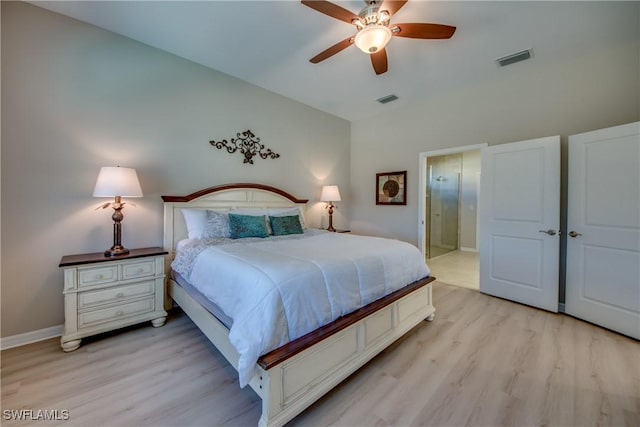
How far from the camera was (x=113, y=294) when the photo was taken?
2238 millimetres

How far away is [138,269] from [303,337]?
1.84 meters

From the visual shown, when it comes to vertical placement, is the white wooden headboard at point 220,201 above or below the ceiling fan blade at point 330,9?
below

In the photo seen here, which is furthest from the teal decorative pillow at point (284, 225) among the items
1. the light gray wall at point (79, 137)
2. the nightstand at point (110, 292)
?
the nightstand at point (110, 292)

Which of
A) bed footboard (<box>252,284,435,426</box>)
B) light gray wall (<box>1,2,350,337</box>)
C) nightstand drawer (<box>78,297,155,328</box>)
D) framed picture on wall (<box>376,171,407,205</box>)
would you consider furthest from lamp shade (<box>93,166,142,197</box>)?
framed picture on wall (<box>376,171,407,205</box>)

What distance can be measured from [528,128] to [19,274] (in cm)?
548

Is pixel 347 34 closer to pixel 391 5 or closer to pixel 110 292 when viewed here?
→ pixel 391 5

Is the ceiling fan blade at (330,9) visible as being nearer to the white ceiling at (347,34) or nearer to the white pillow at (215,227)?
the white ceiling at (347,34)

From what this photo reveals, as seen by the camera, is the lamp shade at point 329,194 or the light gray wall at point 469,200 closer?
the lamp shade at point 329,194

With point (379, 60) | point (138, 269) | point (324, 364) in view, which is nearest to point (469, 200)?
point (379, 60)

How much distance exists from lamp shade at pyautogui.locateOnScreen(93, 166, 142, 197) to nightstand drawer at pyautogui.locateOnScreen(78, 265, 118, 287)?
2.11ft

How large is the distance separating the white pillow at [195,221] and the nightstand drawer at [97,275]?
29.8 inches

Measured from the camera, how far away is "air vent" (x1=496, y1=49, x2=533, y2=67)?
278cm

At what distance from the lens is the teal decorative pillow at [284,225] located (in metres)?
3.14

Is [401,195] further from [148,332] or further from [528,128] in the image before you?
[148,332]
